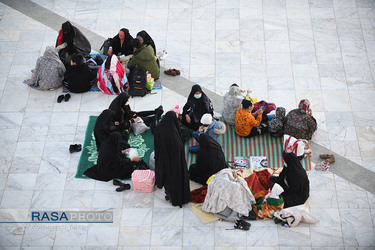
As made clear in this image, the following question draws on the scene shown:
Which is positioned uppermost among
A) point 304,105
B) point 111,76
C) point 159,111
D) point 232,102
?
point 304,105

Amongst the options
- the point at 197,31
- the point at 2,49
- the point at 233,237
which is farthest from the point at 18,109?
the point at 233,237

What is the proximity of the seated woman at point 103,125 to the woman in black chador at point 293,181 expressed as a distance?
314 cm

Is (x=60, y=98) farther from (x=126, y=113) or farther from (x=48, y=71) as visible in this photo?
(x=126, y=113)

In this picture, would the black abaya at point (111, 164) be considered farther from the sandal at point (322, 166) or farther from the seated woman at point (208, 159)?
the sandal at point (322, 166)

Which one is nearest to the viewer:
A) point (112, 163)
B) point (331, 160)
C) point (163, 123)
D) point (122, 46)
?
point (163, 123)

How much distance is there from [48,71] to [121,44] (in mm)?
1775

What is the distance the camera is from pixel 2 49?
37.5 feet

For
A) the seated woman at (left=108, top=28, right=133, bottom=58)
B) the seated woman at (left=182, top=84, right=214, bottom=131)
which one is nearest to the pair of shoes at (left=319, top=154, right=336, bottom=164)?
the seated woman at (left=182, top=84, right=214, bottom=131)

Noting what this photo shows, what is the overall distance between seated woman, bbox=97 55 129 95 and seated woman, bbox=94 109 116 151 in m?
1.46

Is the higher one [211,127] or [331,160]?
[211,127]

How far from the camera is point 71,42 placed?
10789mm

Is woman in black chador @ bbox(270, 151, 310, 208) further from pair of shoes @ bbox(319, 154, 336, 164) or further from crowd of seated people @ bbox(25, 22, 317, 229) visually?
pair of shoes @ bbox(319, 154, 336, 164)

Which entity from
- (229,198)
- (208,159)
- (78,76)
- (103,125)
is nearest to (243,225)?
(229,198)

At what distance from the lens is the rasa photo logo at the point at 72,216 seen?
823 cm
